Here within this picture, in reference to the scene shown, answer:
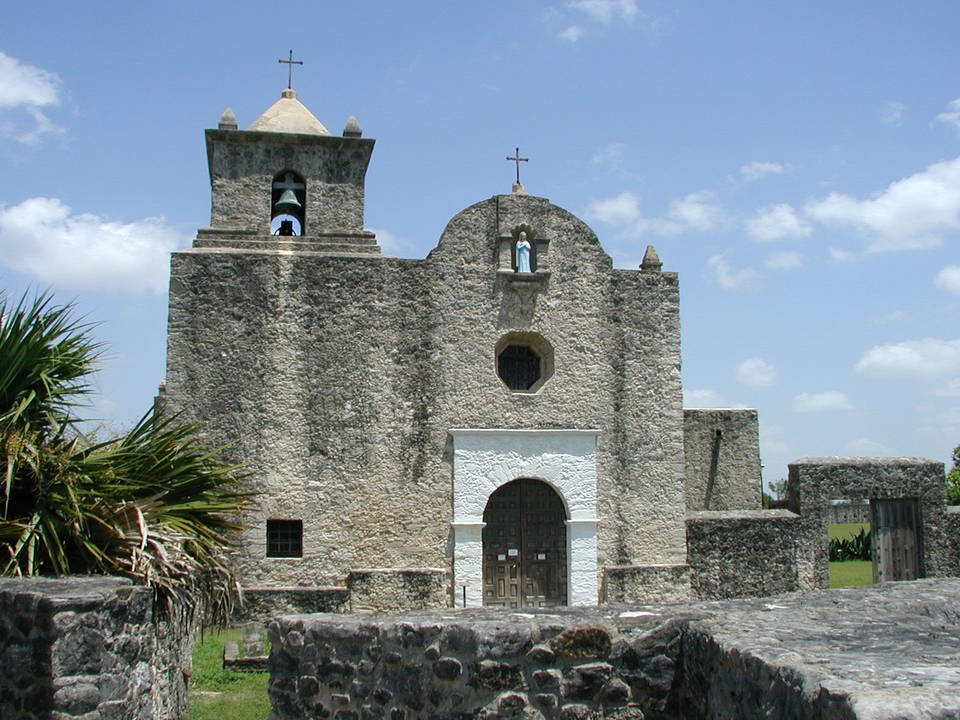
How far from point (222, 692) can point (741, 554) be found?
9.07 m

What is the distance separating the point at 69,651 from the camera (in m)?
5.67

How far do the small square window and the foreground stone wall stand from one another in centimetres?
858

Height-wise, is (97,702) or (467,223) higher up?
(467,223)

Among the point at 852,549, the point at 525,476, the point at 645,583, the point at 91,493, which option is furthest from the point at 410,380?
the point at 852,549

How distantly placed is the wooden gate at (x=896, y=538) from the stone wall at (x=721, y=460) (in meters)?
2.12

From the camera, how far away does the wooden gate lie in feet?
53.0

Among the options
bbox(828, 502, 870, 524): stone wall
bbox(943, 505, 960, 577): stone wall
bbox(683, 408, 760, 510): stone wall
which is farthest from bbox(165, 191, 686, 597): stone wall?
bbox(943, 505, 960, 577): stone wall

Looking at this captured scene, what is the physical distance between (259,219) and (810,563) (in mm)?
10919

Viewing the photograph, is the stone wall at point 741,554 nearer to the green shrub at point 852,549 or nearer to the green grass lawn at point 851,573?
the green grass lawn at point 851,573

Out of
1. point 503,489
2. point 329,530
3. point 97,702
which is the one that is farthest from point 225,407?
point 97,702

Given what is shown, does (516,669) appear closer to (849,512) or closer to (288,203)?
(288,203)

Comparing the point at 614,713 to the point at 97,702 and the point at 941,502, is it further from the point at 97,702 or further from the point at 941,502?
the point at 941,502

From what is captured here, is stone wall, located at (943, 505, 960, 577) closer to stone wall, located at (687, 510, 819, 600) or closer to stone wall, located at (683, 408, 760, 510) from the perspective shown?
stone wall, located at (687, 510, 819, 600)

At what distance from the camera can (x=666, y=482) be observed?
1512 cm
